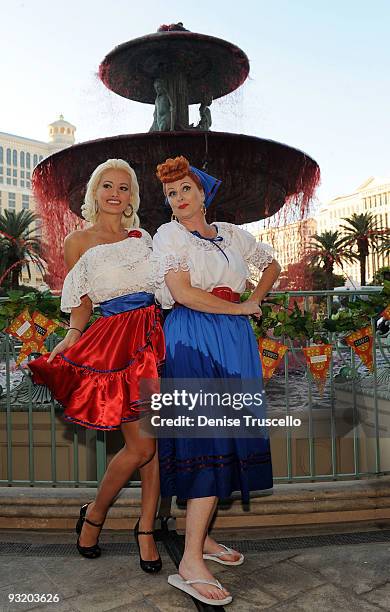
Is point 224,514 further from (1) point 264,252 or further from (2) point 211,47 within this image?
(2) point 211,47

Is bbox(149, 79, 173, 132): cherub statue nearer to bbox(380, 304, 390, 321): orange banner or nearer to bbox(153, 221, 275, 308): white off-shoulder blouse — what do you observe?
bbox(380, 304, 390, 321): orange banner

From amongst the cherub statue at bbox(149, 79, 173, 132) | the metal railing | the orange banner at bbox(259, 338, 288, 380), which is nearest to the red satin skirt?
the orange banner at bbox(259, 338, 288, 380)

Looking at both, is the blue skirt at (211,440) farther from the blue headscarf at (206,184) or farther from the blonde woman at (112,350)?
the blue headscarf at (206,184)

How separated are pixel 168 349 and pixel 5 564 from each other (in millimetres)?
1454

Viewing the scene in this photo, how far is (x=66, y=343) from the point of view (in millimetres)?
2740

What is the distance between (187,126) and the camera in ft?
33.1

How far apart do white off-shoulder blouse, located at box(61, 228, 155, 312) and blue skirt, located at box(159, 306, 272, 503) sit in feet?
0.81

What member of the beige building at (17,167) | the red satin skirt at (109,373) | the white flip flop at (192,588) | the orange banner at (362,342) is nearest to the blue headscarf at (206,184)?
the red satin skirt at (109,373)

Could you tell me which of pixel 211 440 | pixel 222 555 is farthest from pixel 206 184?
pixel 222 555

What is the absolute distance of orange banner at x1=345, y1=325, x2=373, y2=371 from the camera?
3.76m

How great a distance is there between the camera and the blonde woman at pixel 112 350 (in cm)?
266

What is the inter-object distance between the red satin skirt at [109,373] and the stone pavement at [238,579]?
763mm

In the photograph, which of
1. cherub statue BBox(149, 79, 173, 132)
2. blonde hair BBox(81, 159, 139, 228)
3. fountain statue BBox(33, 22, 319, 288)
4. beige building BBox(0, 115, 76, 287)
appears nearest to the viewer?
blonde hair BBox(81, 159, 139, 228)

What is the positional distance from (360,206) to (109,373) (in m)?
122
